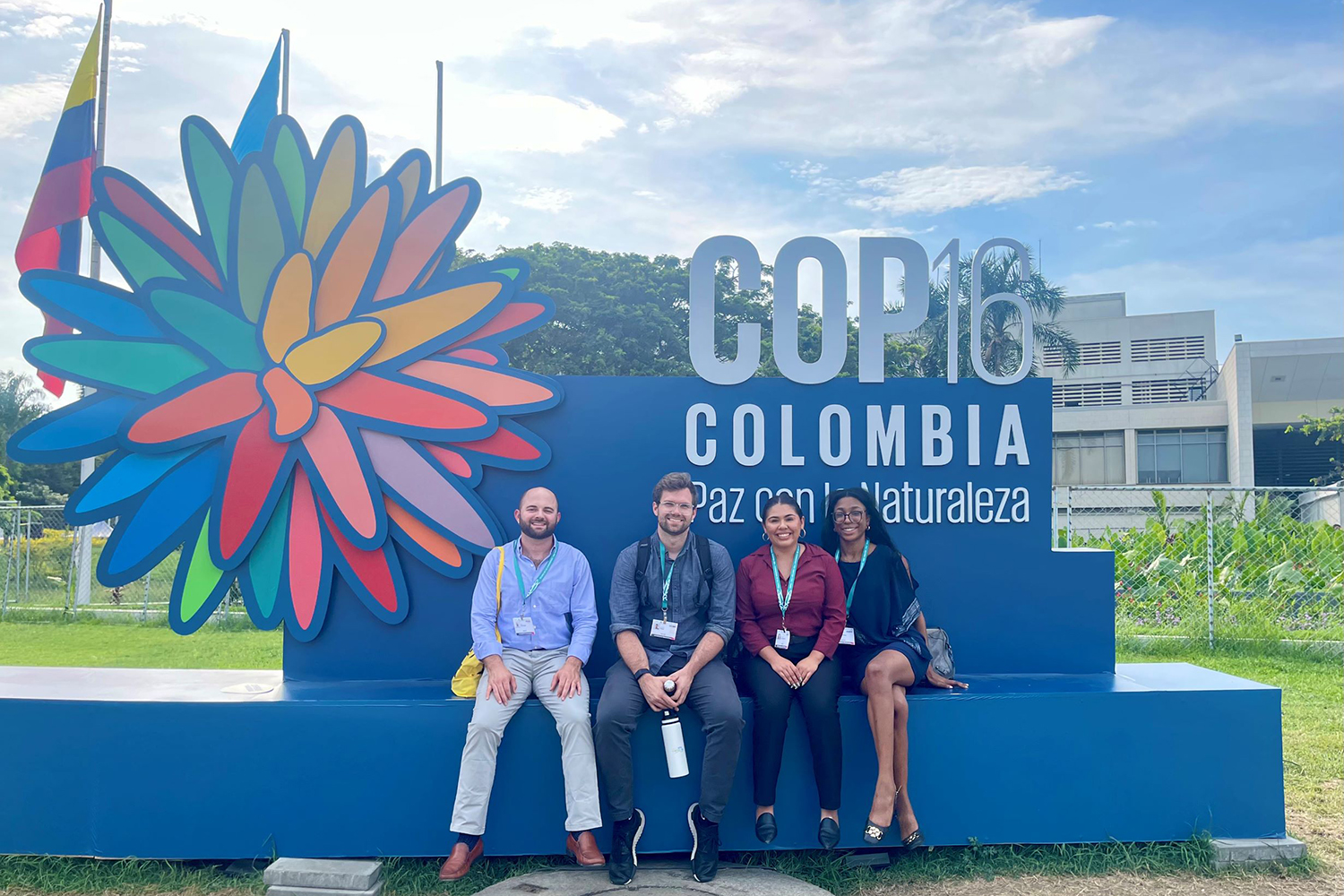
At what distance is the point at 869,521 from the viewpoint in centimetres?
404

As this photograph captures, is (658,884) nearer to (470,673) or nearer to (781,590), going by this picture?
(470,673)

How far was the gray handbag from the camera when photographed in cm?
403

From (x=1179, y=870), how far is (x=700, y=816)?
6.59 feet

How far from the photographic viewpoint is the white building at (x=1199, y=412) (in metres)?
28.2

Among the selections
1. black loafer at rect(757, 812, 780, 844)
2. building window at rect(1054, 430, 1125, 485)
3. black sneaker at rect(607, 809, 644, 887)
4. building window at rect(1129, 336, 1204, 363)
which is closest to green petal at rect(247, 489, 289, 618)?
black sneaker at rect(607, 809, 644, 887)

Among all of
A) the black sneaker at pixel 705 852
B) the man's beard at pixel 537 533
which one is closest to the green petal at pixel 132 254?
the man's beard at pixel 537 533

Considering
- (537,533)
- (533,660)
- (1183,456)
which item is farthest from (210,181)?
(1183,456)

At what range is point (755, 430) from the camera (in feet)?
14.3

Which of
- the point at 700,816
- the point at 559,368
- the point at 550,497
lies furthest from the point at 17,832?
the point at 559,368

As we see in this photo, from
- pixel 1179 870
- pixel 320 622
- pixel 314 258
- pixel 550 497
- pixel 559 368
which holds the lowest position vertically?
pixel 1179 870

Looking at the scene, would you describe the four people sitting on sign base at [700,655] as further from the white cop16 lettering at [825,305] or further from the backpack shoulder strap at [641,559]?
the white cop16 lettering at [825,305]

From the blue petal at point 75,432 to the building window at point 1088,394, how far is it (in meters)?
33.6

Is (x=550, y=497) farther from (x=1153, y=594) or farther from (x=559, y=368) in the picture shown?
(x=559, y=368)

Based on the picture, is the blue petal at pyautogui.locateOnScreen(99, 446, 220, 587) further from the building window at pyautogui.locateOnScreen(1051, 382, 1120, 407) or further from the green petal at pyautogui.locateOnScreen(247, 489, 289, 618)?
the building window at pyautogui.locateOnScreen(1051, 382, 1120, 407)
